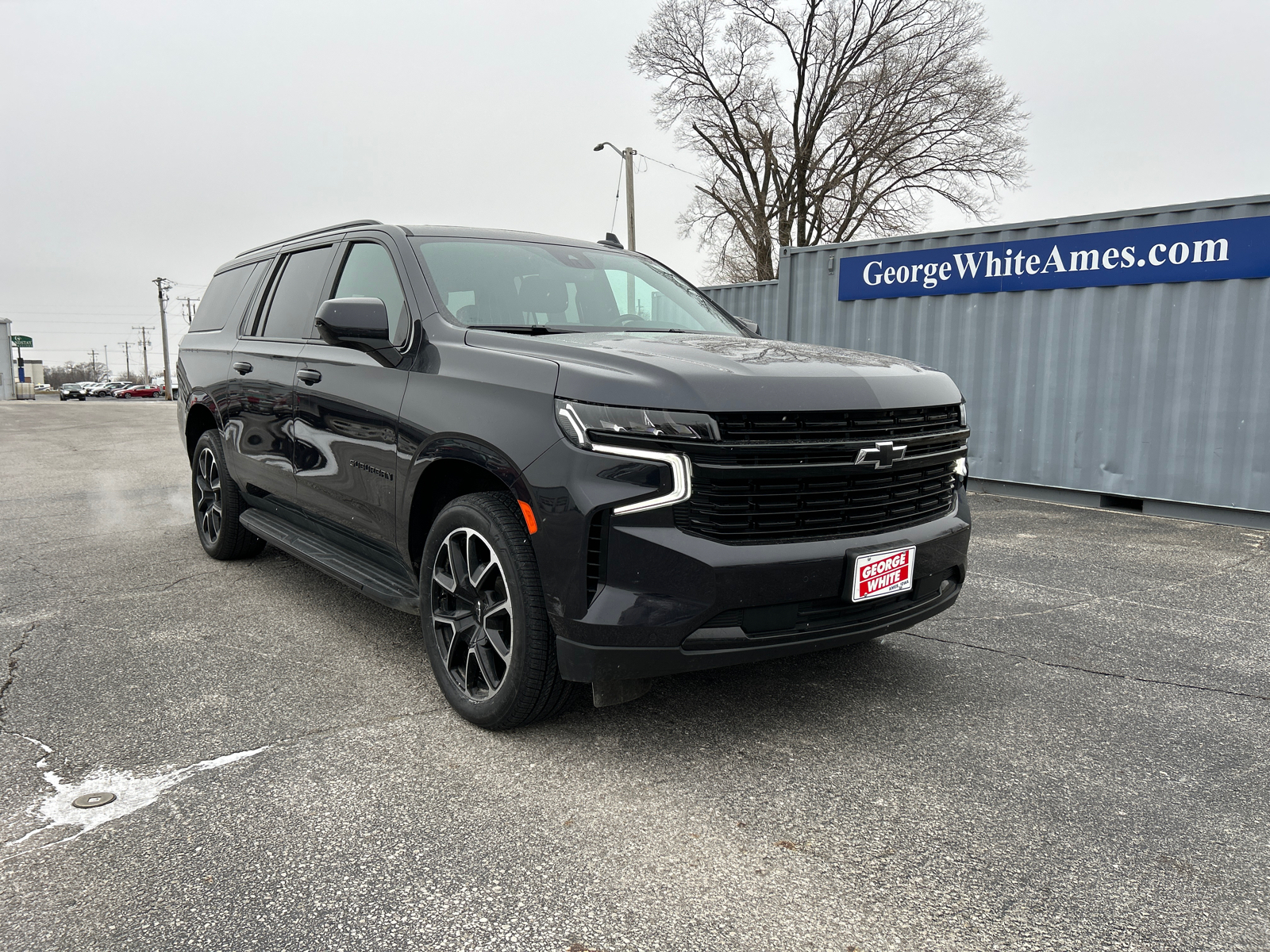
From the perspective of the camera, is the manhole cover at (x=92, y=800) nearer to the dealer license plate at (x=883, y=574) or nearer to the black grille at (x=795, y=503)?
the black grille at (x=795, y=503)

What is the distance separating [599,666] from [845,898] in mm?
909

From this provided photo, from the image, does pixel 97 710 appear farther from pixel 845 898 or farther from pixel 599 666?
pixel 845 898

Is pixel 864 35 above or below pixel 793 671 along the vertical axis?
above

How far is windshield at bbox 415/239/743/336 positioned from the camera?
3.54 metres

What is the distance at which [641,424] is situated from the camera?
2549 mm

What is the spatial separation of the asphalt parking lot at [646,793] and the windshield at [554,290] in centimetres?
154

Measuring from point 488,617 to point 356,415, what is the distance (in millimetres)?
1209

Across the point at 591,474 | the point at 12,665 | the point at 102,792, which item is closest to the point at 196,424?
the point at 12,665

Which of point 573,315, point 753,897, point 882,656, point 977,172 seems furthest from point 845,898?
point 977,172

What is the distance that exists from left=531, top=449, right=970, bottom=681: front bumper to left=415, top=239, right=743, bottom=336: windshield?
1.16 metres

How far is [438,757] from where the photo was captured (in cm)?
283

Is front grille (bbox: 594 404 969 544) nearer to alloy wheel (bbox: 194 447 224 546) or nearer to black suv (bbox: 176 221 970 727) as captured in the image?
black suv (bbox: 176 221 970 727)

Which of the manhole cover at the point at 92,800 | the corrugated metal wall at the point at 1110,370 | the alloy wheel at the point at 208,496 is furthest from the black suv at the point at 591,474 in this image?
the corrugated metal wall at the point at 1110,370

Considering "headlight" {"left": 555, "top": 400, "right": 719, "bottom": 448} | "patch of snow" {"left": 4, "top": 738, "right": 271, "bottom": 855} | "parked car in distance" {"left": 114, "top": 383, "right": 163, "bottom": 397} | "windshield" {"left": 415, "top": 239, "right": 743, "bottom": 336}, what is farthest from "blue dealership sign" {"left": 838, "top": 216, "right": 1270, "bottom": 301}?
"parked car in distance" {"left": 114, "top": 383, "right": 163, "bottom": 397}
